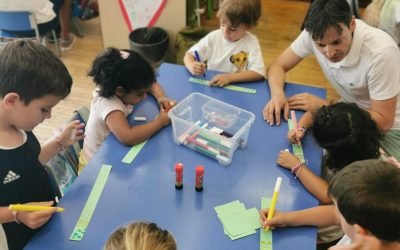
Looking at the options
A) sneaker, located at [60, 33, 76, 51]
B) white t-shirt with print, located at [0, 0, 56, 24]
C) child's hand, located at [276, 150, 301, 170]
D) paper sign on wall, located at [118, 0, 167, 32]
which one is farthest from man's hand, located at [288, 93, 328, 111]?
sneaker, located at [60, 33, 76, 51]

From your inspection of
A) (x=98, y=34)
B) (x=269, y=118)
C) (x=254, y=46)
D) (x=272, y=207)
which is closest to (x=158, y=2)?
(x=98, y=34)

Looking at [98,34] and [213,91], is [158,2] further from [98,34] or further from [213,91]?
[213,91]

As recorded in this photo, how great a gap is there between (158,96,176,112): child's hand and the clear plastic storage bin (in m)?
0.07

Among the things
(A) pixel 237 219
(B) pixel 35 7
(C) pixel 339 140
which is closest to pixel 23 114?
(A) pixel 237 219

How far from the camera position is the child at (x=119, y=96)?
1514 millimetres

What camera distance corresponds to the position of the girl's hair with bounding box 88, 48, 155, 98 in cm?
156

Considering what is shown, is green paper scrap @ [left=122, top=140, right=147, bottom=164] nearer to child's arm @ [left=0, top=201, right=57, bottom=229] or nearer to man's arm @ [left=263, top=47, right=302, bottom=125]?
child's arm @ [left=0, top=201, right=57, bottom=229]

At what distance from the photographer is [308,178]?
134cm

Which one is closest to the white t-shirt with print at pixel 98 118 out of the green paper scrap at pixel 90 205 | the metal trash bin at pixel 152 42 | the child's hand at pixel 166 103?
the child's hand at pixel 166 103

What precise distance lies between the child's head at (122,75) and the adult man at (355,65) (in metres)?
0.57

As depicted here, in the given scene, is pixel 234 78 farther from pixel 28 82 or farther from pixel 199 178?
pixel 28 82

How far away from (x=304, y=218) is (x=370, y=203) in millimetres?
288

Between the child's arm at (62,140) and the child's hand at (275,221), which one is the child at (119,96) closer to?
the child's arm at (62,140)

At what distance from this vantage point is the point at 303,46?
1.96 m
